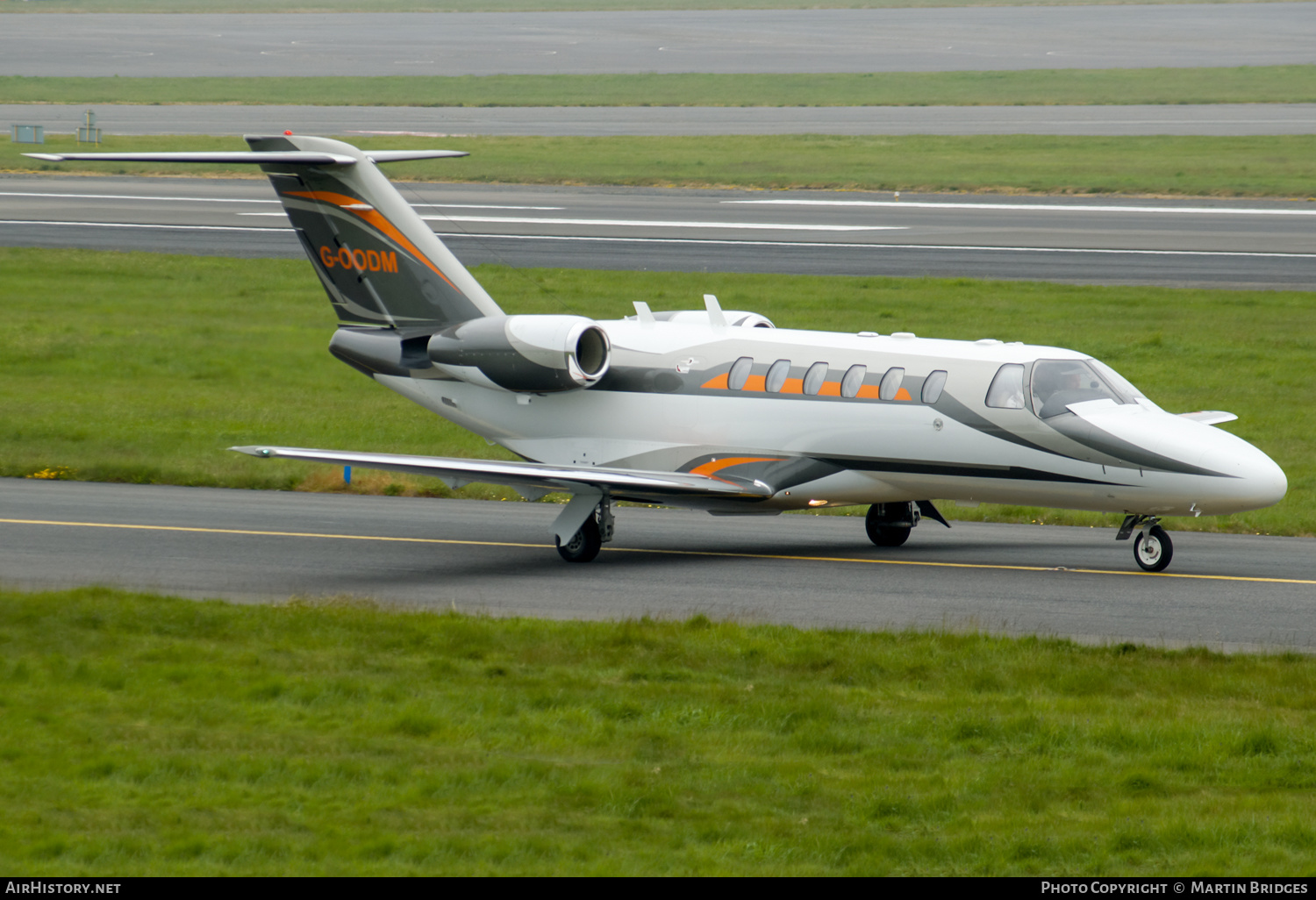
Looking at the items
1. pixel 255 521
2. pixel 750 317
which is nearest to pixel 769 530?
pixel 750 317

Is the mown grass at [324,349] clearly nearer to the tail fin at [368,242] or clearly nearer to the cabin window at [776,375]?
the tail fin at [368,242]

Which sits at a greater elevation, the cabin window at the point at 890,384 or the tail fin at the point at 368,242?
the tail fin at the point at 368,242

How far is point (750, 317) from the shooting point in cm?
2380

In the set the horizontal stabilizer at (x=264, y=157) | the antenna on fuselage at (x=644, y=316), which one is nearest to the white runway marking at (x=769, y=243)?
the horizontal stabilizer at (x=264, y=157)

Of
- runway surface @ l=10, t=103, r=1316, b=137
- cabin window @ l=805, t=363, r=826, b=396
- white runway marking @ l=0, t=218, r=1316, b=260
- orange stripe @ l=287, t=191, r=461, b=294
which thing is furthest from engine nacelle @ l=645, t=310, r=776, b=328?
runway surface @ l=10, t=103, r=1316, b=137

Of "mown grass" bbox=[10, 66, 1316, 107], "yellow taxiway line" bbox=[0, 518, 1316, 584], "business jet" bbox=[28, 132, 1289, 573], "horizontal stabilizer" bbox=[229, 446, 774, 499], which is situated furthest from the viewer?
"mown grass" bbox=[10, 66, 1316, 107]

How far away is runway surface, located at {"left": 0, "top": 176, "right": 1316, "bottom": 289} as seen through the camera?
46.6 metres

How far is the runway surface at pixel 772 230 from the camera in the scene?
46625 millimetres

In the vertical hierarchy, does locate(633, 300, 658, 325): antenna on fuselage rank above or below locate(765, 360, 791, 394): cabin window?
above

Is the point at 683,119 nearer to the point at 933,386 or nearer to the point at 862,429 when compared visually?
the point at 862,429

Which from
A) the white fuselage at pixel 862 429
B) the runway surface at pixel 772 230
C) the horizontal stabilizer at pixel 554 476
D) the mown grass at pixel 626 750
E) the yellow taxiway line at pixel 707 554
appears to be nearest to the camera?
the mown grass at pixel 626 750

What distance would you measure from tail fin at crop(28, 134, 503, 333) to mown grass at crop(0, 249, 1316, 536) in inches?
193

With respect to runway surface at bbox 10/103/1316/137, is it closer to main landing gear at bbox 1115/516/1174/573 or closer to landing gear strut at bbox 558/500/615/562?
landing gear strut at bbox 558/500/615/562

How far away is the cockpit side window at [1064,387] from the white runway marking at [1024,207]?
1475 inches
